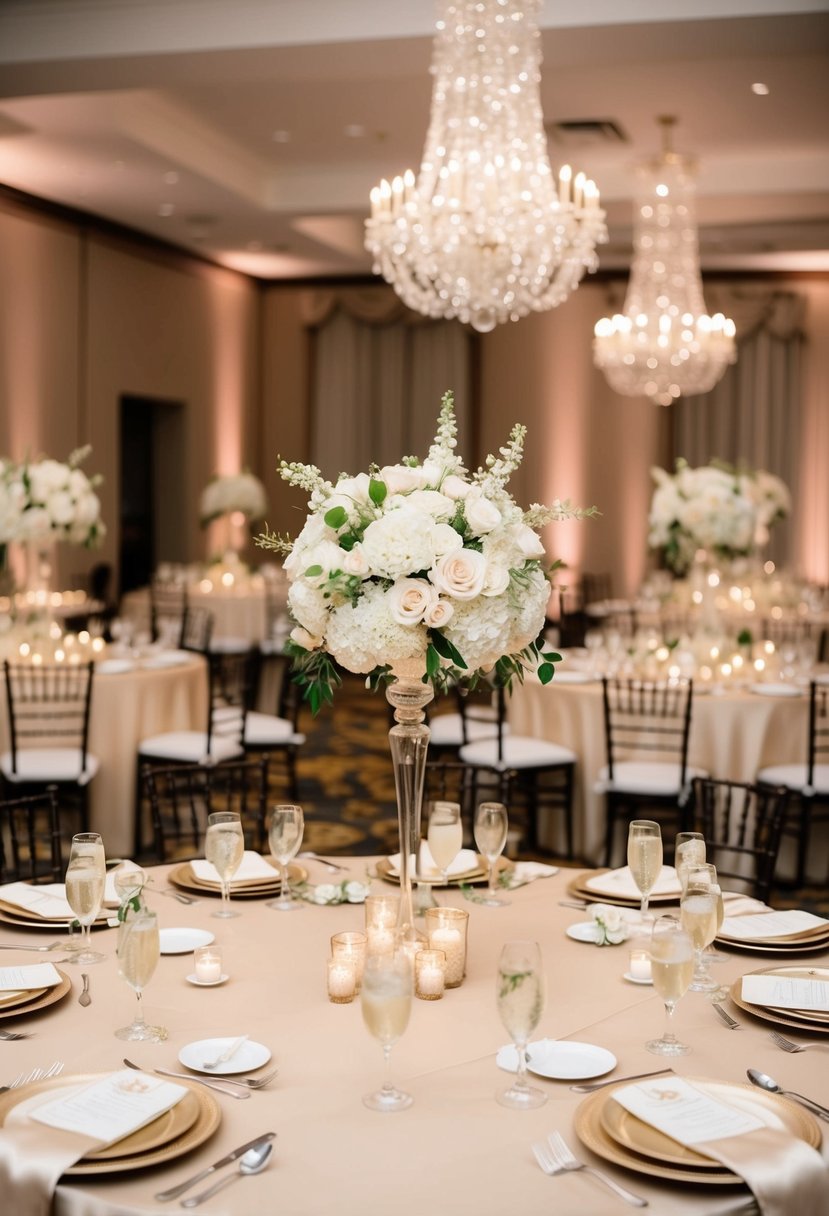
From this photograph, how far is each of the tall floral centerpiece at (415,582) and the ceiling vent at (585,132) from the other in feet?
23.7

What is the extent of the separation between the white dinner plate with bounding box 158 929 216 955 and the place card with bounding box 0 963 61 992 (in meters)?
0.25

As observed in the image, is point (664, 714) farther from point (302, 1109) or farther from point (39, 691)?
point (302, 1109)

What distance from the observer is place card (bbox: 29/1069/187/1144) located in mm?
1756

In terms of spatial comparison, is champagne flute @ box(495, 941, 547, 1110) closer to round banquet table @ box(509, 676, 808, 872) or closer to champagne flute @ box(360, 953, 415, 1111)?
champagne flute @ box(360, 953, 415, 1111)

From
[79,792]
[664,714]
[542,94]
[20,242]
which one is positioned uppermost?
[542,94]

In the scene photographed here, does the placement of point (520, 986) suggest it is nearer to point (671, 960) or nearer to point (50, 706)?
point (671, 960)

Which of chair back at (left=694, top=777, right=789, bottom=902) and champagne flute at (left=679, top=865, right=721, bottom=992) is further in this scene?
chair back at (left=694, top=777, right=789, bottom=902)

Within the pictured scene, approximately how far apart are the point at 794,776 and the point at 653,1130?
4138 mm

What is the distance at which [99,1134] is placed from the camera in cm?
174

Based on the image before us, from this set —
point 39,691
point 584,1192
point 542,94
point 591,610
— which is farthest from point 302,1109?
point 591,610

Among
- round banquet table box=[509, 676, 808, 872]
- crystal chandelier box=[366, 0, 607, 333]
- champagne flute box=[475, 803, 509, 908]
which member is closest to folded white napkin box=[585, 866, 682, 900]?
champagne flute box=[475, 803, 509, 908]

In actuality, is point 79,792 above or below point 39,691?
below

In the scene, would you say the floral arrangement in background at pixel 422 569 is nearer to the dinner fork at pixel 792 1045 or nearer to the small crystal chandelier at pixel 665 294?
the dinner fork at pixel 792 1045

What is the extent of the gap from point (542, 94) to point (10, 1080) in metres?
7.53
